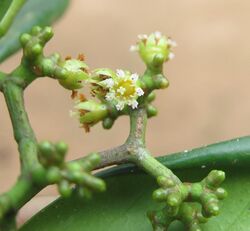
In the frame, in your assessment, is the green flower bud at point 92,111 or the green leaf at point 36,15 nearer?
the green flower bud at point 92,111

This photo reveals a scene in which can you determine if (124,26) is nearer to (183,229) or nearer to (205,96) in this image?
(205,96)

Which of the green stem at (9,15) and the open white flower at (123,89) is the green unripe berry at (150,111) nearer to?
the open white flower at (123,89)

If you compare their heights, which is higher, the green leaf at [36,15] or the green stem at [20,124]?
the green stem at [20,124]

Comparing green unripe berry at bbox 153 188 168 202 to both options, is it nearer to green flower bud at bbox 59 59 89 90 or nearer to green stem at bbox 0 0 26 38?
green flower bud at bbox 59 59 89 90

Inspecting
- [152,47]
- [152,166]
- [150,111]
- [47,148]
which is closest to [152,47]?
[152,47]

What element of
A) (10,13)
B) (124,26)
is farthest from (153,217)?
(124,26)

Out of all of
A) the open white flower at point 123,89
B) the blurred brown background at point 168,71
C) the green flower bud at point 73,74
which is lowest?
the blurred brown background at point 168,71

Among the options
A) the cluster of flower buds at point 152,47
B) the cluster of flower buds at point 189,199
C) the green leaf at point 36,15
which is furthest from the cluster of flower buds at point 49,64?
the green leaf at point 36,15
